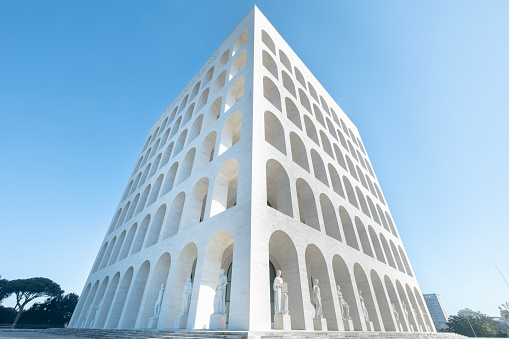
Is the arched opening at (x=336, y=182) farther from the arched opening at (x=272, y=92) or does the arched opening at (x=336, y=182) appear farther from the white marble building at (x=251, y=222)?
the arched opening at (x=272, y=92)

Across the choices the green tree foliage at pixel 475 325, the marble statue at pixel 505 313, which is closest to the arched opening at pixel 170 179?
the marble statue at pixel 505 313

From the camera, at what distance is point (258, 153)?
11.4 metres

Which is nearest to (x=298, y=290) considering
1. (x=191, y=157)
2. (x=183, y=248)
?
(x=183, y=248)

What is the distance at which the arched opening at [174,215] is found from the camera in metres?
15.3

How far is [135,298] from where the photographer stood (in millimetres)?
14555

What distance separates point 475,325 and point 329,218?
5387 cm

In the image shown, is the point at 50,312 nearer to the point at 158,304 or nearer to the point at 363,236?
the point at 158,304

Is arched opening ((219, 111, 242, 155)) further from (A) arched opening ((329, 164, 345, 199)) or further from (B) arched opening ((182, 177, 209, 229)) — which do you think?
(A) arched opening ((329, 164, 345, 199))

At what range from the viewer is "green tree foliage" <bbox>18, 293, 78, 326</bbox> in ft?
128

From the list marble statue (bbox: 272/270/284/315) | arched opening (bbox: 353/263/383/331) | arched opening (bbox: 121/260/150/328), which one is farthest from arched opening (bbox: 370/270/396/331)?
arched opening (bbox: 121/260/150/328)

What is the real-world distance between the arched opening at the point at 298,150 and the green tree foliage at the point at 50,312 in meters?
48.4

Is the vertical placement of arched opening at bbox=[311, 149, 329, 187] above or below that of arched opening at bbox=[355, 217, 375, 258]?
above

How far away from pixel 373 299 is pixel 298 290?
729 centimetres

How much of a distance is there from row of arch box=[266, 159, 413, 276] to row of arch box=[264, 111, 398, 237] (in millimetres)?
953
